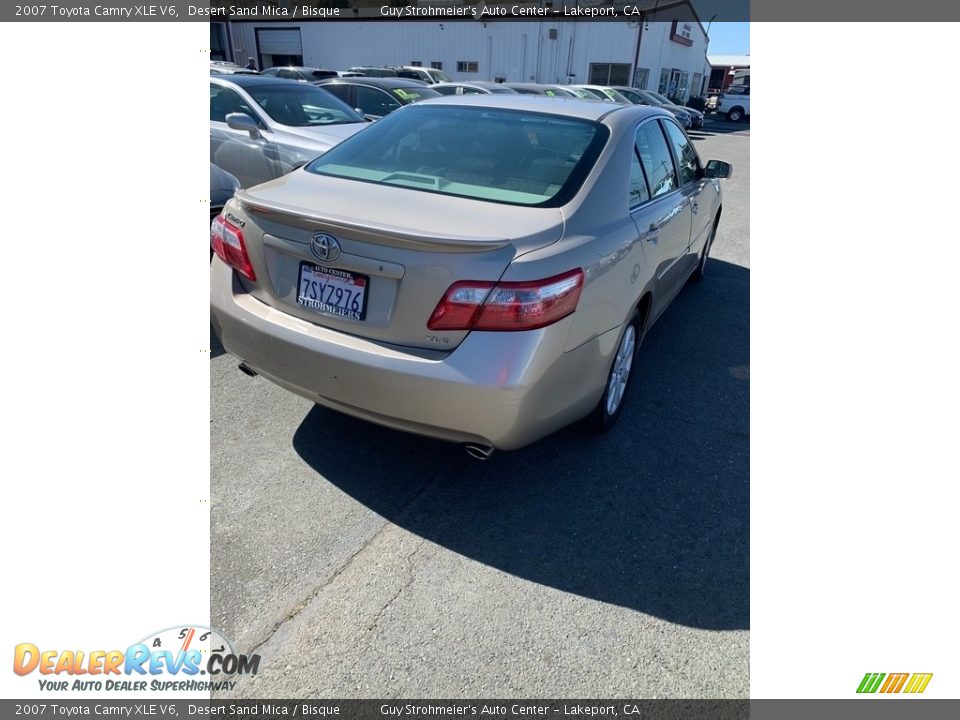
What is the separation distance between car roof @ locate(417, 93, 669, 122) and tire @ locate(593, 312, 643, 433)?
45.3 inches

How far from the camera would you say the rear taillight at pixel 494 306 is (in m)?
2.07

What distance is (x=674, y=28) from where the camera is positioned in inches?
1266

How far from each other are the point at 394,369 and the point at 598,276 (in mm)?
927

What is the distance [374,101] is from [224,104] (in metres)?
3.85

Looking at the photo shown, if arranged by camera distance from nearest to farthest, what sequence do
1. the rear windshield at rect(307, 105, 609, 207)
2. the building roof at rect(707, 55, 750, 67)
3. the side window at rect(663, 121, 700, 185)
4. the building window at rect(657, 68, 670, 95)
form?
the rear windshield at rect(307, 105, 609, 207), the side window at rect(663, 121, 700, 185), the building window at rect(657, 68, 670, 95), the building roof at rect(707, 55, 750, 67)

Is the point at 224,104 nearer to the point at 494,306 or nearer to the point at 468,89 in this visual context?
the point at 494,306

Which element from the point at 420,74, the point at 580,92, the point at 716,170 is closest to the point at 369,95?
the point at 716,170

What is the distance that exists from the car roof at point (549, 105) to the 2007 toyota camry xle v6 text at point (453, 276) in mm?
102

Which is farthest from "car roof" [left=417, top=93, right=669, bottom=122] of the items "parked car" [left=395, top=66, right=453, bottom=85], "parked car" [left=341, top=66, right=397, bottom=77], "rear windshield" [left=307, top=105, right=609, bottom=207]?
"parked car" [left=395, top=66, right=453, bottom=85]

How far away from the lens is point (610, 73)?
2923cm

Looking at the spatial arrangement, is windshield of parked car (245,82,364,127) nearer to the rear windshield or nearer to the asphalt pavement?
the rear windshield

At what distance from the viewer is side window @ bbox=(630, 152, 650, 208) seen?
115 inches

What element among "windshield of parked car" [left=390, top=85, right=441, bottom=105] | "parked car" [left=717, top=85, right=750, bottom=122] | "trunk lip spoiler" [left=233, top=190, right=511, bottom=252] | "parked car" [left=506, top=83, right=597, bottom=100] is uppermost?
"parked car" [left=717, top=85, right=750, bottom=122]

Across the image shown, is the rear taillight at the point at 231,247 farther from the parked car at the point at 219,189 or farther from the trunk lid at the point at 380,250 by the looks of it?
the parked car at the point at 219,189
